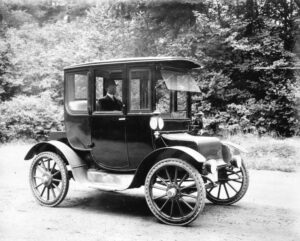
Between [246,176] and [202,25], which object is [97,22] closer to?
[202,25]

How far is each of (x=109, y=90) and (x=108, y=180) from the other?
1.32m

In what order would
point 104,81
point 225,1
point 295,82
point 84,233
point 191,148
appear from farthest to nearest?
point 225,1 < point 295,82 < point 104,81 < point 191,148 < point 84,233

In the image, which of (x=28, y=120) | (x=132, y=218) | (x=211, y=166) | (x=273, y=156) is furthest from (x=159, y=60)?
(x=28, y=120)

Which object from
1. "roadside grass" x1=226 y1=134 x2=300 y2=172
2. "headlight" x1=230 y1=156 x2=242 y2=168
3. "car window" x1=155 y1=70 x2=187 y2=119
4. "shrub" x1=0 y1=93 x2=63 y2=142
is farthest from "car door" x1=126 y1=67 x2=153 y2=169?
"shrub" x1=0 y1=93 x2=63 y2=142

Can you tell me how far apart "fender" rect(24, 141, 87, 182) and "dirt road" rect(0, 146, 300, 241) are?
1.60ft

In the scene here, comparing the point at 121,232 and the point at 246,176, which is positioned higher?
the point at 246,176

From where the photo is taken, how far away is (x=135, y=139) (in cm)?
521

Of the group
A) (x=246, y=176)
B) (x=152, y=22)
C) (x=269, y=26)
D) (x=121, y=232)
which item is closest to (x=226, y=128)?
(x=269, y=26)

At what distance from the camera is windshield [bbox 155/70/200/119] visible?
5.22 metres

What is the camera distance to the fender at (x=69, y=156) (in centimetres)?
544

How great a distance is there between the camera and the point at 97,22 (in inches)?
855

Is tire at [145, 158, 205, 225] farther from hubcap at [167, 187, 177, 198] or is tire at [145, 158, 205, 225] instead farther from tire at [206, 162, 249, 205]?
tire at [206, 162, 249, 205]

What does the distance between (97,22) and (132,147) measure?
17.7 m

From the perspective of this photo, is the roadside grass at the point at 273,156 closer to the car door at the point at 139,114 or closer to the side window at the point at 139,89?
the car door at the point at 139,114
